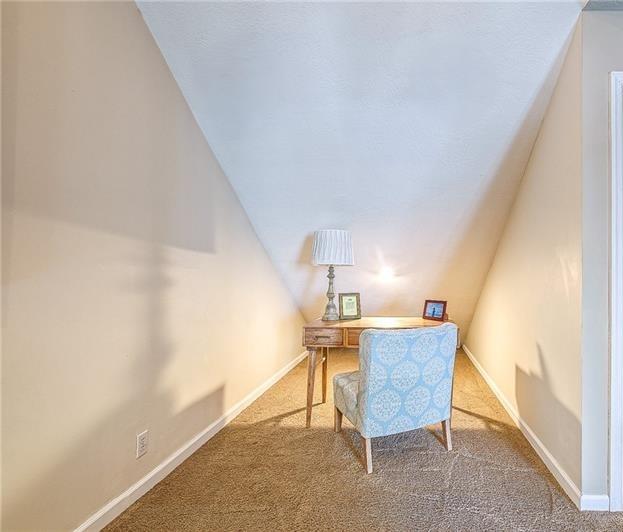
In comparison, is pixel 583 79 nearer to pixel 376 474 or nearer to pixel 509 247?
pixel 509 247

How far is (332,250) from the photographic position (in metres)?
2.64

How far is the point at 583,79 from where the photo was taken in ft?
5.24

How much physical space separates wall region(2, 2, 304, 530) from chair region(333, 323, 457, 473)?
100 centimetres

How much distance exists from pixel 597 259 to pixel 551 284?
0.36 meters

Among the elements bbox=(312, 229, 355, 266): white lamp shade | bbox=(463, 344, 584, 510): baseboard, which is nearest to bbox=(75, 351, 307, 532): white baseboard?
bbox=(312, 229, 355, 266): white lamp shade

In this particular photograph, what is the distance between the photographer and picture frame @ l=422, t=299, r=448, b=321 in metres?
2.67

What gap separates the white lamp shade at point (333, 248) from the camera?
2637 millimetres

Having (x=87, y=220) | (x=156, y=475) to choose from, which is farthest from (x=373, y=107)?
(x=156, y=475)

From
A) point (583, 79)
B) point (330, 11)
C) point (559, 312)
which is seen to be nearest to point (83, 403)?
point (330, 11)

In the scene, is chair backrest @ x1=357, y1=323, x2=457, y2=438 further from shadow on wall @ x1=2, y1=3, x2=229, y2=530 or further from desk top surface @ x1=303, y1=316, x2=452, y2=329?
shadow on wall @ x1=2, y1=3, x2=229, y2=530

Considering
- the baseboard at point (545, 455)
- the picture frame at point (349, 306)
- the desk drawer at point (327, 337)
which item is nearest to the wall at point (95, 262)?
the desk drawer at point (327, 337)

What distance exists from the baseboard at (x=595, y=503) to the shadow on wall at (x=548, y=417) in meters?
0.06

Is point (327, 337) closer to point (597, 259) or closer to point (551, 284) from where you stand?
point (551, 284)

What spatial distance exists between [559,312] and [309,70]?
1.84 m
